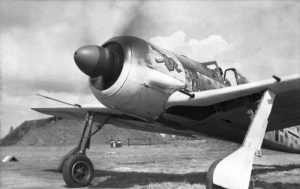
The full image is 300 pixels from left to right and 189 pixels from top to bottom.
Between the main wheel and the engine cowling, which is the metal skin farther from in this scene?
the main wheel

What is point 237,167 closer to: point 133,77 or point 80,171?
point 133,77

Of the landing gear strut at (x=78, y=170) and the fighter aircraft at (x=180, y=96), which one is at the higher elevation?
the fighter aircraft at (x=180, y=96)

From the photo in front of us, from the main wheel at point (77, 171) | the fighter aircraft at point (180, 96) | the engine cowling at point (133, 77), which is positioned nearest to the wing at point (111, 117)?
the fighter aircraft at point (180, 96)

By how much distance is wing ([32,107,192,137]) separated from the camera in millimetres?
8578

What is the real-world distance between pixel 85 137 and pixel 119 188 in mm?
1792

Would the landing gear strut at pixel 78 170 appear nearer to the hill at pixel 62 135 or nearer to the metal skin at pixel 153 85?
the metal skin at pixel 153 85

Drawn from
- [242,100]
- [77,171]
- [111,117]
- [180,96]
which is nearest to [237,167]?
[180,96]

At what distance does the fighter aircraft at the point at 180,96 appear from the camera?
18.3 ft

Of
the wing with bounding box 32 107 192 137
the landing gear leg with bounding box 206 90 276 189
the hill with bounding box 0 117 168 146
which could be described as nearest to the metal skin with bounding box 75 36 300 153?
the wing with bounding box 32 107 192 137

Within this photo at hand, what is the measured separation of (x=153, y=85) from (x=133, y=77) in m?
0.41

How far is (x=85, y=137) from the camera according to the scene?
8414mm

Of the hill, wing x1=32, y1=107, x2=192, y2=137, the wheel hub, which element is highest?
the hill

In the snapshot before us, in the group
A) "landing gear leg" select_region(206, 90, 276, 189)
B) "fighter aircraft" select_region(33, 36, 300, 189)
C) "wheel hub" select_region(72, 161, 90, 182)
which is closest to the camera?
"landing gear leg" select_region(206, 90, 276, 189)

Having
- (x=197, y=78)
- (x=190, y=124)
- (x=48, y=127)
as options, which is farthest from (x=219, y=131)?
(x=48, y=127)
